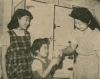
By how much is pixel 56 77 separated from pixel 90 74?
420 millimetres

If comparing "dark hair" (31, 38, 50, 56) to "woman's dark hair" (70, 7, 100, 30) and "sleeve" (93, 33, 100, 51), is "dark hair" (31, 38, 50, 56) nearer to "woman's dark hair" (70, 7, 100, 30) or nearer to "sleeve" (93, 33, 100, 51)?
"woman's dark hair" (70, 7, 100, 30)

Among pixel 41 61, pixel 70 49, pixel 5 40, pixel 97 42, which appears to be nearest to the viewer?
pixel 5 40

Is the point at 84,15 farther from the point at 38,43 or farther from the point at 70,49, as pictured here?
the point at 38,43

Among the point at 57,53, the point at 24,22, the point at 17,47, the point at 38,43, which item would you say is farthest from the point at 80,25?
the point at 17,47

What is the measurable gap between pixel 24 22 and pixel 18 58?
363 millimetres

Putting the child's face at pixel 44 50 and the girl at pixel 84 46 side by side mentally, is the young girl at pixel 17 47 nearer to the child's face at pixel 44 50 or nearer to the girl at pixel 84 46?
the child's face at pixel 44 50

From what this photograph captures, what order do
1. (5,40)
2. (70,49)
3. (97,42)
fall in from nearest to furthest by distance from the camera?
(5,40), (70,49), (97,42)

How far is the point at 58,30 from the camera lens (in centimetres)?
204

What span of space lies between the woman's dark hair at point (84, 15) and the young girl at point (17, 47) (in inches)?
20.8

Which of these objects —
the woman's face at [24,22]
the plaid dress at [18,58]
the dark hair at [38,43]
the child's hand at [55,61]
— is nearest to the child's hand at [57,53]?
the child's hand at [55,61]

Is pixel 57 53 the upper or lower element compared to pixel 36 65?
upper

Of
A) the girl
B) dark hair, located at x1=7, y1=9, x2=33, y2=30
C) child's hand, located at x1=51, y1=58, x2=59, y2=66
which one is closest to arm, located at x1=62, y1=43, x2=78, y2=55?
the girl

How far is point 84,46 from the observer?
215 cm

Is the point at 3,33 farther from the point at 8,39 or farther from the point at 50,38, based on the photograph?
the point at 50,38
